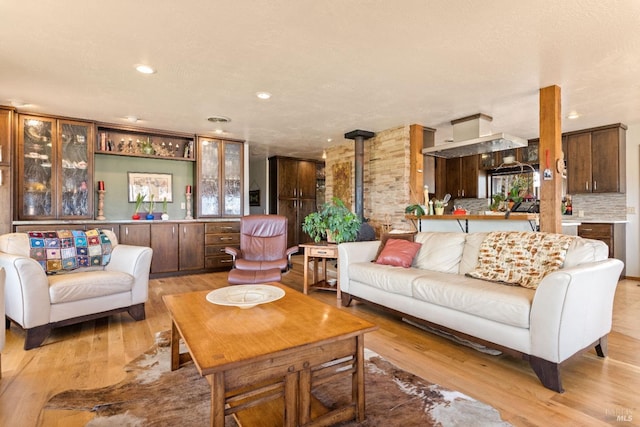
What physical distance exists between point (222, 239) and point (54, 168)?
252 cm

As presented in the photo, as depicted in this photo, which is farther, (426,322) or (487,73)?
(487,73)

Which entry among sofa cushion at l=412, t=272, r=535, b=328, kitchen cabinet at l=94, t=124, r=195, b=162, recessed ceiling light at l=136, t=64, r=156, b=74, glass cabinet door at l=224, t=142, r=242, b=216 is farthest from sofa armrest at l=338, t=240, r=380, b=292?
kitchen cabinet at l=94, t=124, r=195, b=162

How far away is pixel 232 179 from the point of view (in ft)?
19.9

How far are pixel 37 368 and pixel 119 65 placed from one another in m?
2.49

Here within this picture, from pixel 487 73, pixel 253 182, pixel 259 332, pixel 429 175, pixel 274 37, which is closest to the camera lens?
pixel 259 332

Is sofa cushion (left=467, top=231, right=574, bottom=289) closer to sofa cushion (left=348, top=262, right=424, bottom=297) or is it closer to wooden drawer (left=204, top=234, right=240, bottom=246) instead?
sofa cushion (left=348, top=262, right=424, bottom=297)

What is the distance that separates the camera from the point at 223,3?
6.93 ft

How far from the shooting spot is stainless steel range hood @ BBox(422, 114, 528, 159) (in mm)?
4309

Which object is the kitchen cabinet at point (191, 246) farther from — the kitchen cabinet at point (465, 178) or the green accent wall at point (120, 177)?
the kitchen cabinet at point (465, 178)

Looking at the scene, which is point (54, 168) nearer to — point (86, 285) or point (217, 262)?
point (217, 262)

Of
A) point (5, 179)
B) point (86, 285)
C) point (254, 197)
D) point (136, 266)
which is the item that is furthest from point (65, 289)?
point (254, 197)

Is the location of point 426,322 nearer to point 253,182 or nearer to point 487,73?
point 487,73

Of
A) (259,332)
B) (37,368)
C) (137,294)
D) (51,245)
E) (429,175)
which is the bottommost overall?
(37,368)

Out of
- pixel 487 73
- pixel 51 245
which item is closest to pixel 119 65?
pixel 51 245
